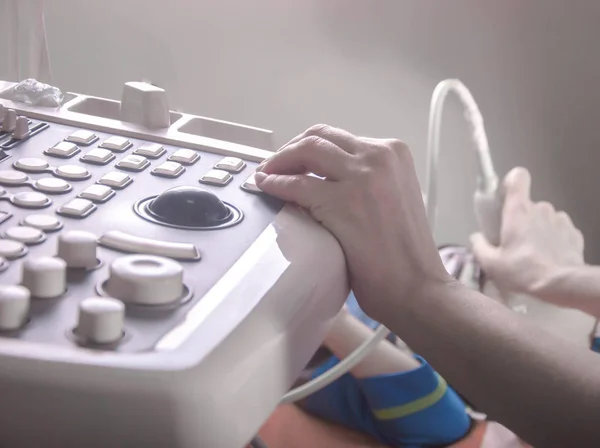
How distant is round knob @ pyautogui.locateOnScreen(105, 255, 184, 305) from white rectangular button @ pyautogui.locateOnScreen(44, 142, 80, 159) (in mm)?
170

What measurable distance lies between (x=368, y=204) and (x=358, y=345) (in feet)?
1.53

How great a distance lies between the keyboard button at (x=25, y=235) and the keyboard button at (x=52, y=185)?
6 cm

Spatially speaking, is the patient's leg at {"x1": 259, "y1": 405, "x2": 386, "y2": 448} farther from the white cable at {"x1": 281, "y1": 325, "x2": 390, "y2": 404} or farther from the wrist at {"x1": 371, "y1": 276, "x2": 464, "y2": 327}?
the wrist at {"x1": 371, "y1": 276, "x2": 464, "y2": 327}

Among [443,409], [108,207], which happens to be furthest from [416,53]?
[108,207]

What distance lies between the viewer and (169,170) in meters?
0.47

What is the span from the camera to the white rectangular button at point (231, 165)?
0.49 metres

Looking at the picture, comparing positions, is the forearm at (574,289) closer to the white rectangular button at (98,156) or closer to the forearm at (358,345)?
the forearm at (358,345)

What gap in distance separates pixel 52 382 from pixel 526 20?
105cm

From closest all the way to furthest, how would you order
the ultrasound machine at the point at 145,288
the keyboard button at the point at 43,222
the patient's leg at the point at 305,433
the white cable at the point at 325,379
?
the ultrasound machine at the point at 145,288 → the keyboard button at the point at 43,222 → the white cable at the point at 325,379 → the patient's leg at the point at 305,433

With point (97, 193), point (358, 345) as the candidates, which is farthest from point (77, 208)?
point (358, 345)

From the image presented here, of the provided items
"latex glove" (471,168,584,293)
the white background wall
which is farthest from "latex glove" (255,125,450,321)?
the white background wall

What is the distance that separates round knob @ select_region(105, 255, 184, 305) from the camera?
1.02 feet

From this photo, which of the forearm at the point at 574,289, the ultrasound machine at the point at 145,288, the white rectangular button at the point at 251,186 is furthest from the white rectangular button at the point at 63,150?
the forearm at the point at 574,289

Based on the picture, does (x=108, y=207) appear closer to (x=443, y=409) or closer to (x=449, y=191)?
(x=443, y=409)
